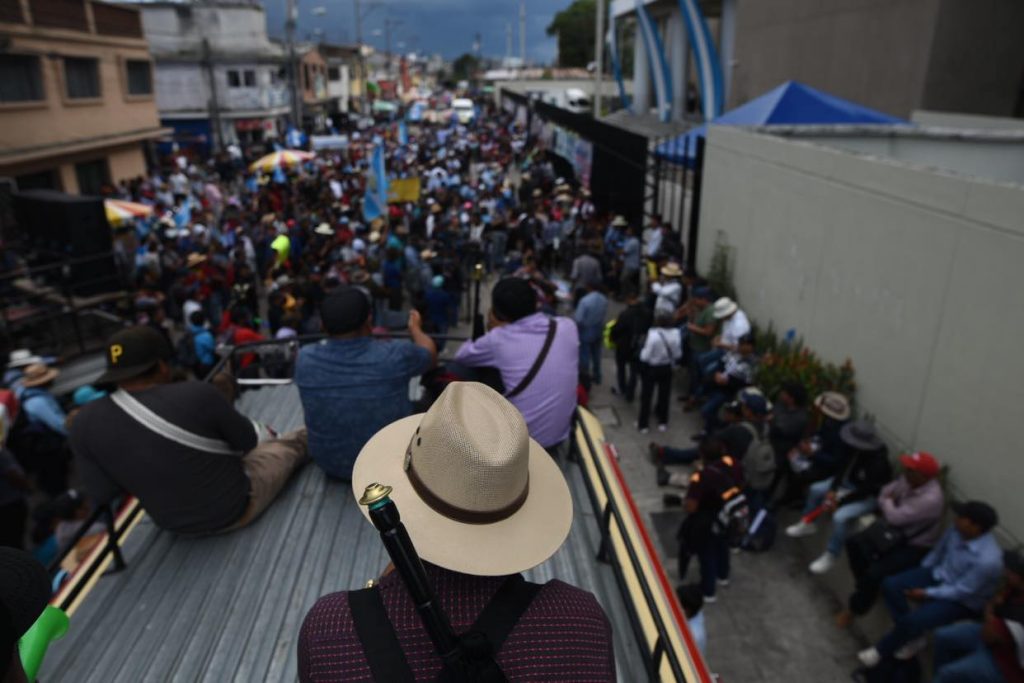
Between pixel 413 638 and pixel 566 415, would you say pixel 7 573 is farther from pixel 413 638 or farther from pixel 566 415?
pixel 566 415

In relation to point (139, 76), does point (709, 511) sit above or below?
below

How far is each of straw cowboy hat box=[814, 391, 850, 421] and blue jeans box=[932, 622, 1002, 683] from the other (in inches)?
79.2

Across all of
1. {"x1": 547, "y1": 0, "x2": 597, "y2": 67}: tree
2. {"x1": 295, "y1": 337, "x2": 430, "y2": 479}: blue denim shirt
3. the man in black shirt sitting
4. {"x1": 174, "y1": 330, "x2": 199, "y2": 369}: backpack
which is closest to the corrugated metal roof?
the man in black shirt sitting

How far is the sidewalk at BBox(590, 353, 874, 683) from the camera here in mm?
5199

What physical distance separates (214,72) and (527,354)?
43804 millimetres

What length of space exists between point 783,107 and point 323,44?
5930 cm

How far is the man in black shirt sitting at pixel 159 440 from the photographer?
10.8ft

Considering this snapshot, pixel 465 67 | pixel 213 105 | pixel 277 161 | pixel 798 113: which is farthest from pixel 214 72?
pixel 465 67

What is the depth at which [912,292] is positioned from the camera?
6.00 meters

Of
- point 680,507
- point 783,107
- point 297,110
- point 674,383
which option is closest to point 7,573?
point 680,507

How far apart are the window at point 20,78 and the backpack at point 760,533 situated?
20.1 metres

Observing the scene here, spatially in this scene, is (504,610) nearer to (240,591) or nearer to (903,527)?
(240,591)

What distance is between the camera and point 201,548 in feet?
12.7

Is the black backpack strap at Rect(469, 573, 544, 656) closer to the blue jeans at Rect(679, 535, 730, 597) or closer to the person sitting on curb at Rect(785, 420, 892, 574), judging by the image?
the blue jeans at Rect(679, 535, 730, 597)
